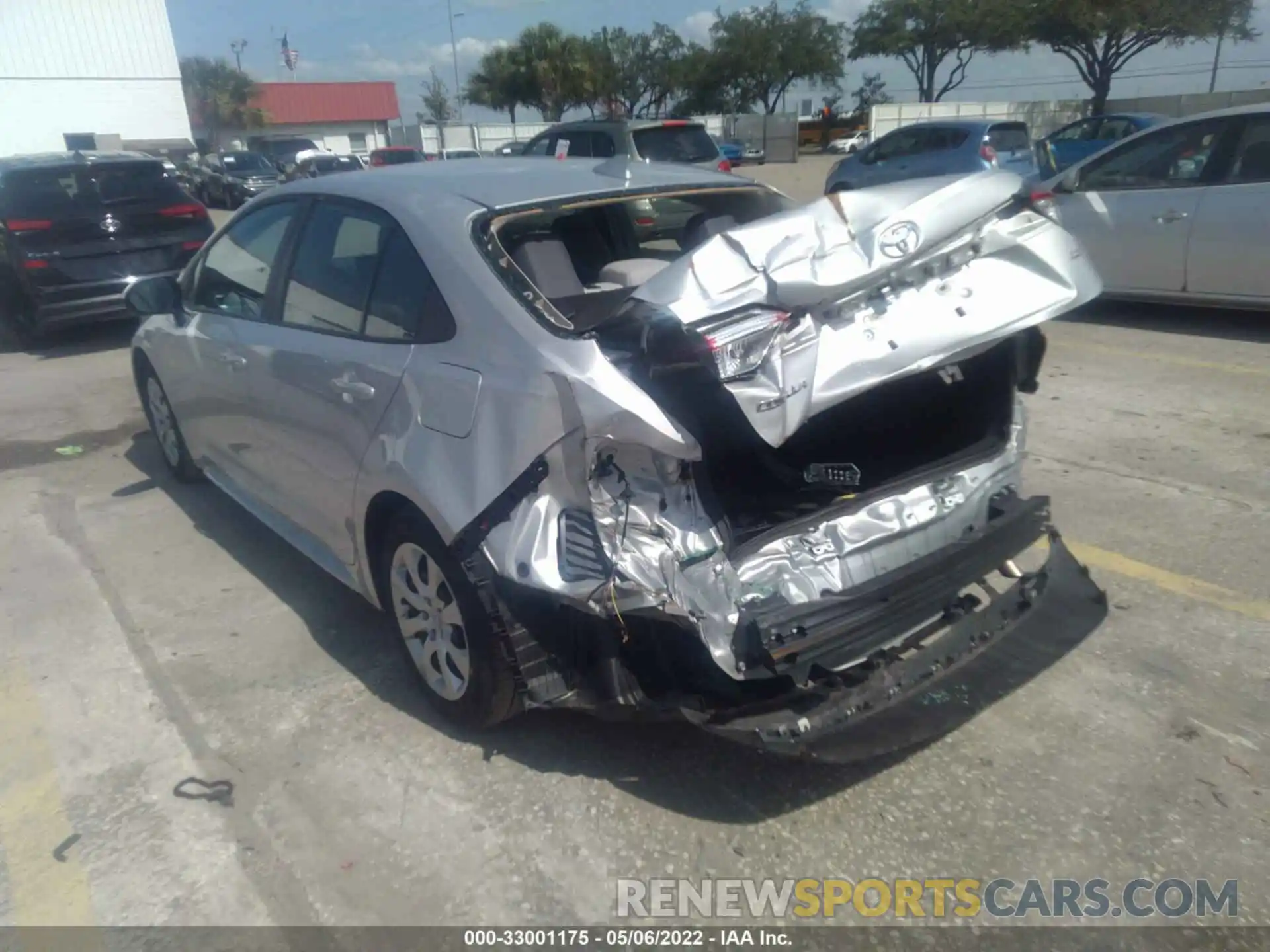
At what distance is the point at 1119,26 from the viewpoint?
119 feet

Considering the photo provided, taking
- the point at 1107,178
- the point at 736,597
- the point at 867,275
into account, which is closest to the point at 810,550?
the point at 736,597

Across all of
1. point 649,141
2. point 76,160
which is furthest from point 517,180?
point 649,141

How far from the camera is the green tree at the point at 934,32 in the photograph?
41125mm

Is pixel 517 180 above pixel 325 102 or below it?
below

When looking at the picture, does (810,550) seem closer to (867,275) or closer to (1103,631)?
(867,275)

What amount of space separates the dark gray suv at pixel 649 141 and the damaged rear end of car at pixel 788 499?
10.1 metres

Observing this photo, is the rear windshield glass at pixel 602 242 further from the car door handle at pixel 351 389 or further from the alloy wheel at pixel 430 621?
the alloy wheel at pixel 430 621

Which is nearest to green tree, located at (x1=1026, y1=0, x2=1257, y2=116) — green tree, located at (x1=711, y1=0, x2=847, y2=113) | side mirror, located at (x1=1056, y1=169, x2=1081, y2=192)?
green tree, located at (x1=711, y1=0, x2=847, y2=113)

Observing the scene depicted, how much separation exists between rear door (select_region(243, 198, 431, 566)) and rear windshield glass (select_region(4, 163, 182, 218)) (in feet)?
22.6

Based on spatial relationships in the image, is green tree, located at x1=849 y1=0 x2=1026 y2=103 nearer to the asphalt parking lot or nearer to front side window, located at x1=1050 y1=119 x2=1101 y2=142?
front side window, located at x1=1050 y1=119 x2=1101 y2=142

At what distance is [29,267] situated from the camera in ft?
29.6

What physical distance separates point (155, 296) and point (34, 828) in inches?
102

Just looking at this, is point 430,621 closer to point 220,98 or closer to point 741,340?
point 741,340

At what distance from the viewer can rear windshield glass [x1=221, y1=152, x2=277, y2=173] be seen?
2820 cm
